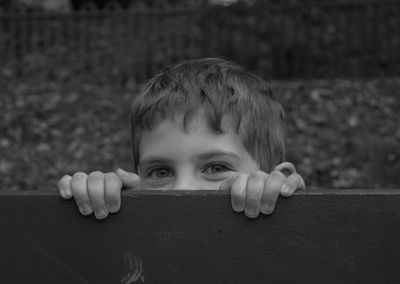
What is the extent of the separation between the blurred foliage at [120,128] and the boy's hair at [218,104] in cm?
308

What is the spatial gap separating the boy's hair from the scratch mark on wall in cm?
83

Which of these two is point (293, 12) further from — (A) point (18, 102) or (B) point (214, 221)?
(B) point (214, 221)

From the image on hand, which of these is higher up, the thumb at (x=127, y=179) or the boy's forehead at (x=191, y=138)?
the boy's forehead at (x=191, y=138)

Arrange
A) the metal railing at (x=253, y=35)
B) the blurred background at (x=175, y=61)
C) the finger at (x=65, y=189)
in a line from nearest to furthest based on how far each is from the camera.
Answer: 1. the finger at (x=65, y=189)
2. the blurred background at (x=175, y=61)
3. the metal railing at (x=253, y=35)

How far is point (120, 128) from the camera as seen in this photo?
6.59 m

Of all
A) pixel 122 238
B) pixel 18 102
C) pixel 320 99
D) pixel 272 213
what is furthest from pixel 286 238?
pixel 18 102

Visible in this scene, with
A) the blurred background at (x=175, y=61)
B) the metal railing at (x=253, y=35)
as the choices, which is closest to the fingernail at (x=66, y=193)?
the blurred background at (x=175, y=61)

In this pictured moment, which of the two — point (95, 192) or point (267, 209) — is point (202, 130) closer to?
point (95, 192)

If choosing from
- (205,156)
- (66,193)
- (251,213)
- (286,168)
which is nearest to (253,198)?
(251,213)

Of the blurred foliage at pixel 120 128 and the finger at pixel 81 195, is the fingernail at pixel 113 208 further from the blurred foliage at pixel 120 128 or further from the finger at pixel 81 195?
the blurred foliage at pixel 120 128

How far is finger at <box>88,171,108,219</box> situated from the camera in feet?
3.78

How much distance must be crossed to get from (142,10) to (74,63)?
48.7 inches

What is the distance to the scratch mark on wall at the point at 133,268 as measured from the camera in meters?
1.12

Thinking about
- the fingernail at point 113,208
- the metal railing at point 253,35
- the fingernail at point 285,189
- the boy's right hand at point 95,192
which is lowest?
the fingernail at point 113,208
